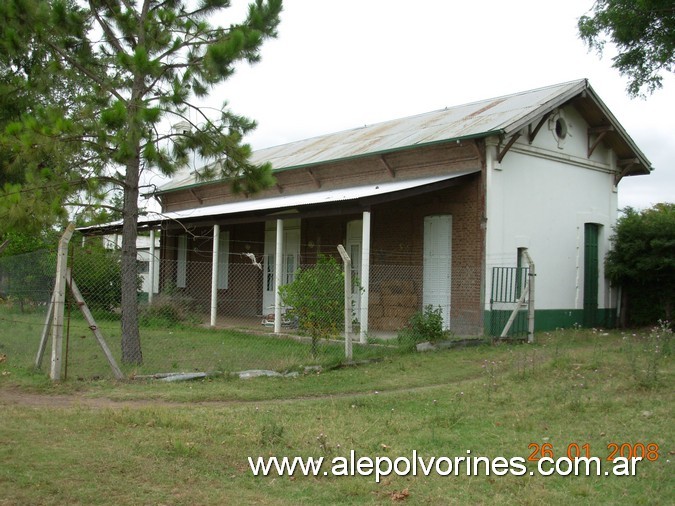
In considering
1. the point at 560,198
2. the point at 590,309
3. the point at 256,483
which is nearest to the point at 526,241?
the point at 560,198

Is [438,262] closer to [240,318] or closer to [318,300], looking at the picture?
[318,300]

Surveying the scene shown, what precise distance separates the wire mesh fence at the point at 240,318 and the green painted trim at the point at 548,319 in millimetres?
285

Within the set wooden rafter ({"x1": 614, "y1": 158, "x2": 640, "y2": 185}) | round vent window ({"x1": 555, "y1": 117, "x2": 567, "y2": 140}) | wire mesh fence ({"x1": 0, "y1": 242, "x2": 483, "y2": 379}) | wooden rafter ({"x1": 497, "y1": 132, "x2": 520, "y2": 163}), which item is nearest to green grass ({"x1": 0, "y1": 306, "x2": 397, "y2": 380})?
wire mesh fence ({"x1": 0, "y1": 242, "x2": 483, "y2": 379})

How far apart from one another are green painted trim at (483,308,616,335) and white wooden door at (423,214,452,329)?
1.11 metres

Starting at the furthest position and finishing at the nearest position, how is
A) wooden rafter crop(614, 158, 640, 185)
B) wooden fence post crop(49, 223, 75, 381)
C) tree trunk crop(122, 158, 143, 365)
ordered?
wooden rafter crop(614, 158, 640, 185), tree trunk crop(122, 158, 143, 365), wooden fence post crop(49, 223, 75, 381)

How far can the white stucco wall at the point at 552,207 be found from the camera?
14930 millimetres

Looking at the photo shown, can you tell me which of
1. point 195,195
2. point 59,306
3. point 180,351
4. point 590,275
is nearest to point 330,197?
point 180,351

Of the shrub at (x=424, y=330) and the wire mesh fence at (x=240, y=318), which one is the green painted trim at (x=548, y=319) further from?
the shrub at (x=424, y=330)

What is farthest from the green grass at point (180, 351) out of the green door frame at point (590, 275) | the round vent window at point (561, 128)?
the round vent window at point (561, 128)

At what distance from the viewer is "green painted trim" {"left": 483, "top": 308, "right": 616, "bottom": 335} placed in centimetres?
1423

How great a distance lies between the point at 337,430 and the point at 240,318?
13.8 metres

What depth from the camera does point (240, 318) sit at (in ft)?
65.9

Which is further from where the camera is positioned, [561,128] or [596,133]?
[596,133]

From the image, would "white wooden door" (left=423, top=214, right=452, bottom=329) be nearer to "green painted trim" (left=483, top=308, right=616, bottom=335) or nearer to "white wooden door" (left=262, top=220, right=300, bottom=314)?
"green painted trim" (left=483, top=308, right=616, bottom=335)
